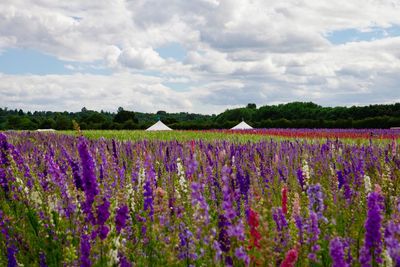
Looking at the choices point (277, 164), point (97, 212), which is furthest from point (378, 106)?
point (97, 212)

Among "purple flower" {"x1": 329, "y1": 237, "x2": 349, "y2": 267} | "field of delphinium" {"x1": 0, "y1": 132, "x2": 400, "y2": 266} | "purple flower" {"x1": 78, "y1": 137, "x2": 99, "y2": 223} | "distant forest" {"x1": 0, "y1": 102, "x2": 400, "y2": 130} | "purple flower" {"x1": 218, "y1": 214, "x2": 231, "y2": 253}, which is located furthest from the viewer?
"distant forest" {"x1": 0, "y1": 102, "x2": 400, "y2": 130}

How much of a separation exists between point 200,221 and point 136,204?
2635mm

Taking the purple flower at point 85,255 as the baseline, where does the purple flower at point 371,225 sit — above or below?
above

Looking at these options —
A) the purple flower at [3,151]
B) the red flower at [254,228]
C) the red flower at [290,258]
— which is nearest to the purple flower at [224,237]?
the red flower at [254,228]

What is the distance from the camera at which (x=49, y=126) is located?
2259 inches

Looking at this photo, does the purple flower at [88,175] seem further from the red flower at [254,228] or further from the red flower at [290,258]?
the red flower at [290,258]

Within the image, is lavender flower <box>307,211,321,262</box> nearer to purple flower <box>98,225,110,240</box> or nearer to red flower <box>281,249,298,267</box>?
red flower <box>281,249,298,267</box>

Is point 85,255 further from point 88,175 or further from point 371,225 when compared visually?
point 371,225

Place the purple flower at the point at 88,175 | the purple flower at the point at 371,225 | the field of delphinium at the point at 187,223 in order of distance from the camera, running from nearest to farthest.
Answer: the purple flower at the point at 371,225
the field of delphinium at the point at 187,223
the purple flower at the point at 88,175

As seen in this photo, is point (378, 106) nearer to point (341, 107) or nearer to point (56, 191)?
point (341, 107)

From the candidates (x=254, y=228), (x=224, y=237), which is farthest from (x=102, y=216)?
(x=254, y=228)

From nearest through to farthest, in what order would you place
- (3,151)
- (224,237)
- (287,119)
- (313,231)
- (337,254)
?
(337,254)
(224,237)
(313,231)
(3,151)
(287,119)

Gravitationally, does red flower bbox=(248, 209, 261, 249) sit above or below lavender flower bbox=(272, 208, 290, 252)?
above

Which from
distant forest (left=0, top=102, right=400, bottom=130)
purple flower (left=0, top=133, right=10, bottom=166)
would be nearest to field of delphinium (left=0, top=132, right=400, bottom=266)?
purple flower (left=0, top=133, right=10, bottom=166)
